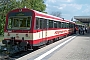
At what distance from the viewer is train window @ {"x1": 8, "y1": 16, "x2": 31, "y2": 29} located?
15.4 metres

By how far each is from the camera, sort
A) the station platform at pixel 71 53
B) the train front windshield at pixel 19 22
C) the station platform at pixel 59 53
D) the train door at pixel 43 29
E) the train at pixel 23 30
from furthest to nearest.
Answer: the train door at pixel 43 29 → the train front windshield at pixel 19 22 → the train at pixel 23 30 → the station platform at pixel 71 53 → the station platform at pixel 59 53

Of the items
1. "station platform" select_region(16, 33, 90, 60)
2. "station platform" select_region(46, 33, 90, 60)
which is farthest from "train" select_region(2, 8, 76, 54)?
"station platform" select_region(46, 33, 90, 60)

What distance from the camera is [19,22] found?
15781mm

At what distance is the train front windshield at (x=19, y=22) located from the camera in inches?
603

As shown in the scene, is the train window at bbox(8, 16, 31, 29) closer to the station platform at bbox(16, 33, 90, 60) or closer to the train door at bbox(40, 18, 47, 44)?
the train door at bbox(40, 18, 47, 44)

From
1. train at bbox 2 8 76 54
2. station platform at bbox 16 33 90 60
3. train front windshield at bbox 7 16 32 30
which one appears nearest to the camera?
station platform at bbox 16 33 90 60

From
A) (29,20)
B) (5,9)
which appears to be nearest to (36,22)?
(29,20)

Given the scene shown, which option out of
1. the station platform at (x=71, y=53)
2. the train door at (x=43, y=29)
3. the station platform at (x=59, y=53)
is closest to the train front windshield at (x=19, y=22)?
the train door at (x=43, y=29)

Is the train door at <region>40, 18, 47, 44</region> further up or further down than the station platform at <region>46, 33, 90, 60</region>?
further up

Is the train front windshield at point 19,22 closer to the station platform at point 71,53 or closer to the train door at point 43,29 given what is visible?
the train door at point 43,29

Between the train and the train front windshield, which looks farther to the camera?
the train front windshield

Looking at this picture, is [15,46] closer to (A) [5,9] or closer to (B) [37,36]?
(B) [37,36]

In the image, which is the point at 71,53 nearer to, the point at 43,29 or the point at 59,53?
the point at 59,53

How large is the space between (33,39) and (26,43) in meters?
0.62
